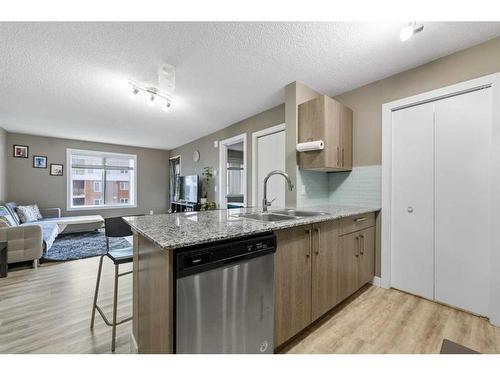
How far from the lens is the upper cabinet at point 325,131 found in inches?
90.4

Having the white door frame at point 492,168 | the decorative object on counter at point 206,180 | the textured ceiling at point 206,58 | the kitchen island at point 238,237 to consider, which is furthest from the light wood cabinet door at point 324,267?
the decorative object on counter at point 206,180

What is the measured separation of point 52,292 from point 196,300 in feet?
7.92

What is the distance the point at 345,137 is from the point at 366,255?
136cm

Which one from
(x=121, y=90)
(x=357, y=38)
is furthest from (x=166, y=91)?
(x=357, y=38)

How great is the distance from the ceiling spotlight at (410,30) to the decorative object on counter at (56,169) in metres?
7.29

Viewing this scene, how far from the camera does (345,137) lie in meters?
2.58

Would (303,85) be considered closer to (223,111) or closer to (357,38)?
(357,38)

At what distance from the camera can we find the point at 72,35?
5.71ft

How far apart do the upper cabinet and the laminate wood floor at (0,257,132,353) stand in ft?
7.65

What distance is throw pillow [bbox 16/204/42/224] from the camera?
4.31 meters

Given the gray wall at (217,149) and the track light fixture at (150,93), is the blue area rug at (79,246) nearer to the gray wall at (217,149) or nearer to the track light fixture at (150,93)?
the gray wall at (217,149)

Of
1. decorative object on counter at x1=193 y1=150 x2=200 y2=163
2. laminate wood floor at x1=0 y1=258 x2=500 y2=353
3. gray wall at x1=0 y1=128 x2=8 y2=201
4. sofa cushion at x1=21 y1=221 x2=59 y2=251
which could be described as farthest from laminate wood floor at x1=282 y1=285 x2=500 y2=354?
gray wall at x1=0 y1=128 x2=8 y2=201

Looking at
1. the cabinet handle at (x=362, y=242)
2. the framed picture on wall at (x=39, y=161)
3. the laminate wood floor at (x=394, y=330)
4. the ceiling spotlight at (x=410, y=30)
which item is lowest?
the laminate wood floor at (x=394, y=330)

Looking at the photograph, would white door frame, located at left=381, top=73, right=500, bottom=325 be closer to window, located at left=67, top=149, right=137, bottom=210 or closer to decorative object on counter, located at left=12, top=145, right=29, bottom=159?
window, located at left=67, top=149, right=137, bottom=210
